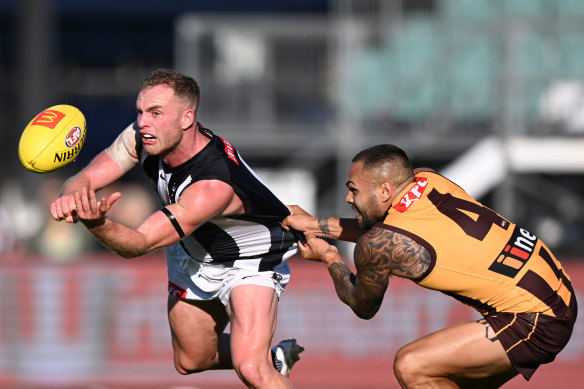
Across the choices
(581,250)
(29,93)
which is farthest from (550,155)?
(29,93)

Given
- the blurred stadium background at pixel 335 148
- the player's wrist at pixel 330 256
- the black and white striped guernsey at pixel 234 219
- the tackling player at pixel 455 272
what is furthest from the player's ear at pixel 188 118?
the blurred stadium background at pixel 335 148

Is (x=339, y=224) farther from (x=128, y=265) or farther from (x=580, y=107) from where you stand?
(x=580, y=107)

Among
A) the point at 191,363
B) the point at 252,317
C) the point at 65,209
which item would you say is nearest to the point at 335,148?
the point at 191,363

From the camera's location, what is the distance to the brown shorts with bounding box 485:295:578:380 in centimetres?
548

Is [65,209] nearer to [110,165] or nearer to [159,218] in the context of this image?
[159,218]

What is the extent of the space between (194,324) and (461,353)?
1.98 metres

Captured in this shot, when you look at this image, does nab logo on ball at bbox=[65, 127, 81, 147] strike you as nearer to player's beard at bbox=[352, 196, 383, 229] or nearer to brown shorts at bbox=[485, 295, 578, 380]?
player's beard at bbox=[352, 196, 383, 229]

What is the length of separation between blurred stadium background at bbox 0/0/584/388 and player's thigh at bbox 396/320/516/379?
544 centimetres

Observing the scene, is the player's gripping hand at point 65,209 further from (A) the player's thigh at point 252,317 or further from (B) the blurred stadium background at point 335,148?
(B) the blurred stadium background at point 335,148

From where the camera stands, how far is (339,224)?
247 inches

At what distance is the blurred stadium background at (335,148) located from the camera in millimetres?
11062

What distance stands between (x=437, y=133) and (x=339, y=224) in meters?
9.11

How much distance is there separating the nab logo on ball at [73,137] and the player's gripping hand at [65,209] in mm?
712

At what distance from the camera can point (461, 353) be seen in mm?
5469
